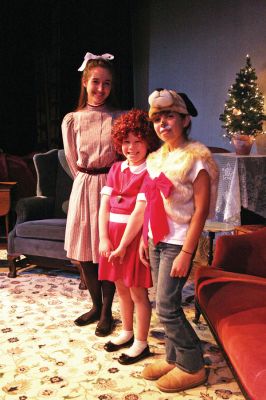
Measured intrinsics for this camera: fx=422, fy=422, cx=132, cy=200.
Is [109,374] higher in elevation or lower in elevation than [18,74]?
lower

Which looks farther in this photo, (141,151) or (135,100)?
(135,100)

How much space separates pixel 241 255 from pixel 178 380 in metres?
0.69

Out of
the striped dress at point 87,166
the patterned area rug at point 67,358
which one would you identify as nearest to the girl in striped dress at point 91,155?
the striped dress at point 87,166

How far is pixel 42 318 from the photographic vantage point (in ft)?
9.35

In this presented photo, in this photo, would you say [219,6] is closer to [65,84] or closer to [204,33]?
[204,33]

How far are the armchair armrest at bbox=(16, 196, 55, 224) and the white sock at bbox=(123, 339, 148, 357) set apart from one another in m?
1.83

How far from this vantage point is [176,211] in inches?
73.4


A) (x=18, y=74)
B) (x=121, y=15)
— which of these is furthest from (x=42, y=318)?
(x=121, y=15)

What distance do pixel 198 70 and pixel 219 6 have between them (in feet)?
2.92

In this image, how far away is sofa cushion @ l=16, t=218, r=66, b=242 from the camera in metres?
3.49

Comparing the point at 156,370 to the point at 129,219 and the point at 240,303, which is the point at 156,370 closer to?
the point at 240,303

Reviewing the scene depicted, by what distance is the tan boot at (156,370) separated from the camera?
2.10 m

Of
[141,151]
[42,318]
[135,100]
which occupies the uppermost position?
[135,100]

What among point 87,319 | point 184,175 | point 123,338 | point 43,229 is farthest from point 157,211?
point 43,229
